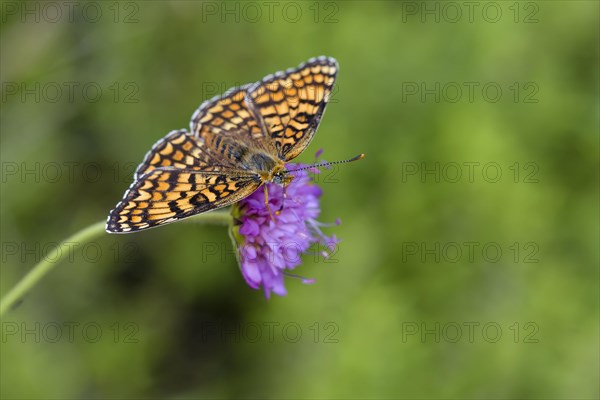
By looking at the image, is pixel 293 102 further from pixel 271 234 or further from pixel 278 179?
pixel 271 234

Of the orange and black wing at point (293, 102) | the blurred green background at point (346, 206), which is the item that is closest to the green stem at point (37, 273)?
the orange and black wing at point (293, 102)

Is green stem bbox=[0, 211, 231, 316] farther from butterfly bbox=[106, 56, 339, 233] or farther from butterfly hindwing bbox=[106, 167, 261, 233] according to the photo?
butterfly bbox=[106, 56, 339, 233]

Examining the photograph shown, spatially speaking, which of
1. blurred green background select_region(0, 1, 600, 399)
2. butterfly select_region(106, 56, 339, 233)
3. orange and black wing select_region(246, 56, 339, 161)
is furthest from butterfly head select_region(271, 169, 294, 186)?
blurred green background select_region(0, 1, 600, 399)

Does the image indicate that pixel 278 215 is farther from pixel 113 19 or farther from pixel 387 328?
pixel 113 19

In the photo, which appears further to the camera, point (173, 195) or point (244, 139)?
point (244, 139)

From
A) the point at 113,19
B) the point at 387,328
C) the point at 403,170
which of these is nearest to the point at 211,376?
the point at 387,328

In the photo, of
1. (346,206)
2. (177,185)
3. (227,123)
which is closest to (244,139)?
(227,123)
